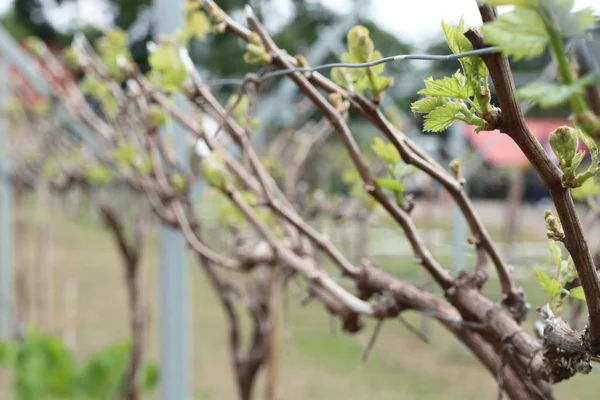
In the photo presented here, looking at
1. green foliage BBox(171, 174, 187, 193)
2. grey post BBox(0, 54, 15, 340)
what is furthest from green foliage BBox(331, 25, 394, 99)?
grey post BBox(0, 54, 15, 340)

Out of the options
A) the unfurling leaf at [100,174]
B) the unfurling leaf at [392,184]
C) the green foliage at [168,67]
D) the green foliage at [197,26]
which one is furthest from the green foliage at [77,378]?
the unfurling leaf at [392,184]

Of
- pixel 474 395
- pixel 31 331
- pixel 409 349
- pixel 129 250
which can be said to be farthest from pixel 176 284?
pixel 409 349

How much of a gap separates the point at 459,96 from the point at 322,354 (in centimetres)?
280

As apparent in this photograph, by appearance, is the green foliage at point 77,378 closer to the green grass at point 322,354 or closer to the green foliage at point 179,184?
the green grass at point 322,354

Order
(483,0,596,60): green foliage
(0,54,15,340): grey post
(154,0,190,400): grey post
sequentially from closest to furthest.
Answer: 1. (483,0,596,60): green foliage
2. (154,0,190,400): grey post
3. (0,54,15,340): grey post

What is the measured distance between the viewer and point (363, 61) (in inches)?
21.7

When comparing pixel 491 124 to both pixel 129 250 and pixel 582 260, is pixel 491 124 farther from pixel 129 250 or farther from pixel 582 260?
pixel 129 250

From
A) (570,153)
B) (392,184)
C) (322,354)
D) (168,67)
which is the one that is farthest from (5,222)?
(570,153)

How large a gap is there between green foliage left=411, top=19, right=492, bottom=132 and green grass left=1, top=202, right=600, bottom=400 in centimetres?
143

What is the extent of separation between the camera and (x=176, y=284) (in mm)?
1713

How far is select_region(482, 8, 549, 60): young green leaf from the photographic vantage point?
0.27m

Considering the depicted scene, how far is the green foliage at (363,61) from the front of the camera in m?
0.55

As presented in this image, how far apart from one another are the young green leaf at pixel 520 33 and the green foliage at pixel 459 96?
3.8 inches

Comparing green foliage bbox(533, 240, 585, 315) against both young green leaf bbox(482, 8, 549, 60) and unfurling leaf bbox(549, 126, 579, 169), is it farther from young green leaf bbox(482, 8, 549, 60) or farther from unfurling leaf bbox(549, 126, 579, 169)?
young green leaf bbox(482, 8, 549, 60)
